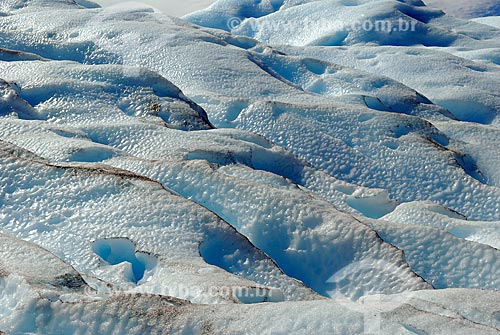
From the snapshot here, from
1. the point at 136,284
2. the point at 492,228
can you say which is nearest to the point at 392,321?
the point at 136,284

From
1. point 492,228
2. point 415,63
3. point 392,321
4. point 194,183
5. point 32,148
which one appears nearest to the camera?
point 392,321

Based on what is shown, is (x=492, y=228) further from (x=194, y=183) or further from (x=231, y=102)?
(x=231, y=102)

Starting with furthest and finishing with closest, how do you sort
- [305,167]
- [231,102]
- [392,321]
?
[231,102]
[305,167]
[392,321]

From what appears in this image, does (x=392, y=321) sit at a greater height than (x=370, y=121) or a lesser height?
greater

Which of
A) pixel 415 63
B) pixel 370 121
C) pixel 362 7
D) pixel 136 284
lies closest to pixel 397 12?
pixel 362 7

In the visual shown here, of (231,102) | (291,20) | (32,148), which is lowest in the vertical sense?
(291,20)

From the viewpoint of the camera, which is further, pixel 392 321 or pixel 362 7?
pixel 362 7
